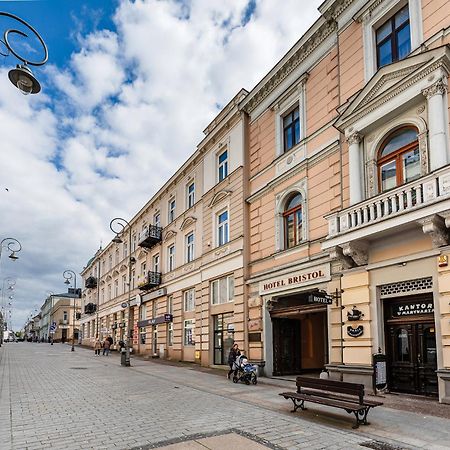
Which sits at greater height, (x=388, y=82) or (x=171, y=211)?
(x=171, y=211)

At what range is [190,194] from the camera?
2714 centimetres

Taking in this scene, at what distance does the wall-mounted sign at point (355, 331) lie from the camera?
41.6 ft

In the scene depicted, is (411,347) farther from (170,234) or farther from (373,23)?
(170,234)

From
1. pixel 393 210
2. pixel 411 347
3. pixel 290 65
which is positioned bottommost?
pixel 411 347

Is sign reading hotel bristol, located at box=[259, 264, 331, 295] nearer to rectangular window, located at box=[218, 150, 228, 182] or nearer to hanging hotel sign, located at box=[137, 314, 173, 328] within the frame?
rectangular window, located at box=[218, 150, 228, 182]

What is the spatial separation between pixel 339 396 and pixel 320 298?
489 cm

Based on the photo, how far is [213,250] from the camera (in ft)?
73.6

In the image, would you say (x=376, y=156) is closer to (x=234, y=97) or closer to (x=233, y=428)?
(x=233, y=428)

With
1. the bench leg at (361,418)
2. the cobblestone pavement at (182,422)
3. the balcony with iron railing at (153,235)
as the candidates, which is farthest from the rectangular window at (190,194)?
the bench leg at (361,418)

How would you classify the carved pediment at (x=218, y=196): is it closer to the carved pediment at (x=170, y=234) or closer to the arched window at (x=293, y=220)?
the arched window at (x=293, y=220)

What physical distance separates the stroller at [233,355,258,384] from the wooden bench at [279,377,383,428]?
544 cm

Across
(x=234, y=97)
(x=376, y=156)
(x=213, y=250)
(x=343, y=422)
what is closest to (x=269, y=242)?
(x=213, y=250)


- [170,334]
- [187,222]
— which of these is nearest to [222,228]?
[187,222]

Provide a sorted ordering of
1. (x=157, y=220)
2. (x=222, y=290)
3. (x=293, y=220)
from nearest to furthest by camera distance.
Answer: (x=293, y=220) → (x=222, y=290) → (x=157, y=220)
